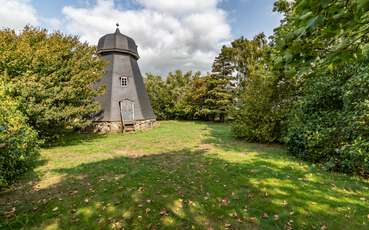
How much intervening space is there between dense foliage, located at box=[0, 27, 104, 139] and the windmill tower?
3442mm

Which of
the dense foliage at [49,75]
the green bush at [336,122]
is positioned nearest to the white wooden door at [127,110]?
the dense foliage at [49,75]

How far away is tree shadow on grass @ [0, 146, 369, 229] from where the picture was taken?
3.65 meters

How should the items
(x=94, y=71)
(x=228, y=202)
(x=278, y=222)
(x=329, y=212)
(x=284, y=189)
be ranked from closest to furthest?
(x=278, y=222) < (x=329, y=212) < (x=228, y=202) < (x=284, y=189) < (x=94, y=71)

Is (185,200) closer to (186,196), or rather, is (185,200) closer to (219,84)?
(186,196)

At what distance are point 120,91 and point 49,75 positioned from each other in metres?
6.86

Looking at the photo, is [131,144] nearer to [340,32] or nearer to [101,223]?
[101,223]

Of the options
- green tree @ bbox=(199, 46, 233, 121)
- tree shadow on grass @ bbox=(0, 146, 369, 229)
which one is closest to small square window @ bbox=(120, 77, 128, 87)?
green tree @ bbox=(199, 46, 233, 121)

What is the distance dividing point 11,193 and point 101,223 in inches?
118

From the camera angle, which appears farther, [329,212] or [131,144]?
[131,144]

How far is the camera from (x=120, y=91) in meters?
16.8

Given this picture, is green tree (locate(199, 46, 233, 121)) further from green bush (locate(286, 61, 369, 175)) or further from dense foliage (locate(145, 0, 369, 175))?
green bush (locate(286, 61, 369, 175))

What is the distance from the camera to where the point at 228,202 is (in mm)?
4301

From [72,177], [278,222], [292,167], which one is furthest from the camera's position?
[292,167]

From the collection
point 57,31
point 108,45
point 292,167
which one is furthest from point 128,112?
point 292,167
